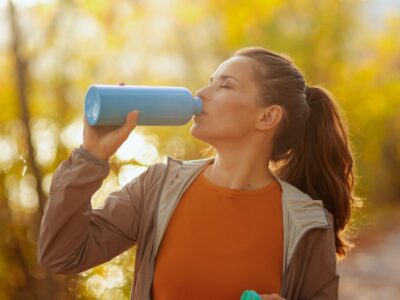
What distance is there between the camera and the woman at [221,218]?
2.05 m

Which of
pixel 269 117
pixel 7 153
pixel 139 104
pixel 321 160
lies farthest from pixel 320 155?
pixel 7 153

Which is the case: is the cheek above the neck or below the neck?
above

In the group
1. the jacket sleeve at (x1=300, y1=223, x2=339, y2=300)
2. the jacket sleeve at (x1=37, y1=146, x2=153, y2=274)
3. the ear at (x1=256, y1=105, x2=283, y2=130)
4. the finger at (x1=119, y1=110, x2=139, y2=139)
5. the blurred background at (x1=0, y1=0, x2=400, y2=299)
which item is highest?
the finger at (x1=119, y1=110, x2=139, y2=139)

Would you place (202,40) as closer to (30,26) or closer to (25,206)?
(30,26)

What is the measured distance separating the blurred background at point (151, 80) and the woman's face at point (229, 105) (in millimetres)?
941

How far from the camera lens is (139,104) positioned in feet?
6.32

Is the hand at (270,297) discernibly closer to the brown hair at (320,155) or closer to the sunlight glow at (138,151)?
the brown hair at (320,155)

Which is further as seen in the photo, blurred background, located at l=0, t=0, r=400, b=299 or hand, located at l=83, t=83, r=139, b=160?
blurred background, located at l=0, t=0, r=400, b=299

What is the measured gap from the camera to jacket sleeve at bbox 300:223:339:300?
213 cm

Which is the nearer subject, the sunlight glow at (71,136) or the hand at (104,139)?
the hand at (104,139)

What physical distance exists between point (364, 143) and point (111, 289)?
8007mm

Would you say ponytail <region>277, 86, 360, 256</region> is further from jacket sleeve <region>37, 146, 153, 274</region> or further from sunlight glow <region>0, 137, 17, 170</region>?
sunlight glow <region>0, 137, 17, 170</region>

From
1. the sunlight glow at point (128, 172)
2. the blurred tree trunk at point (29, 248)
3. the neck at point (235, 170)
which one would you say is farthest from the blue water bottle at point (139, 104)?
the blurred tree trunk at point (29, 248)

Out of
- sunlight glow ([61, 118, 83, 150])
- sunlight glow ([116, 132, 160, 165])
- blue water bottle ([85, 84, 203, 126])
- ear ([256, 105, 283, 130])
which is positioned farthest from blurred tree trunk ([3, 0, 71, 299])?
blue water bottle ([85, 84, 203, 126])
